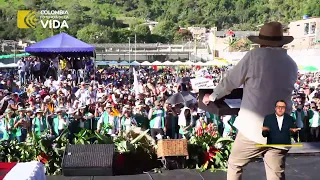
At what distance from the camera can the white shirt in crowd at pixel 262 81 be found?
3.20 metres

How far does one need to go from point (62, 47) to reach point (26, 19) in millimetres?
32796

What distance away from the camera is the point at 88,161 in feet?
17.6

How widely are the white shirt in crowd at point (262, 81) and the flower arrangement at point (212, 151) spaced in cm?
249

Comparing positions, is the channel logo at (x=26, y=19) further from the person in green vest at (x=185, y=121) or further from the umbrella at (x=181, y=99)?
the person in green vest at (x=185, y=121)

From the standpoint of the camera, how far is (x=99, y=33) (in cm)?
12744

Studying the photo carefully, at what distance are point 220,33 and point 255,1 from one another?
6242 cm

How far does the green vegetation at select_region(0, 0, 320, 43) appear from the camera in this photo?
129750 mm

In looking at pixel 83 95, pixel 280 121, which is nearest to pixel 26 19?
pixel 83 95

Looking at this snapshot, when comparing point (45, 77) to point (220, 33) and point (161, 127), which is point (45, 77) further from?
point (220, 33)

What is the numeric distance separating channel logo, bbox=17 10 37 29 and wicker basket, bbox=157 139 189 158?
43552mm

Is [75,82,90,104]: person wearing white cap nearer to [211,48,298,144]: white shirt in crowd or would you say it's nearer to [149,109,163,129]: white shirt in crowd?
[149,109,163,129]: white shirt in crowd

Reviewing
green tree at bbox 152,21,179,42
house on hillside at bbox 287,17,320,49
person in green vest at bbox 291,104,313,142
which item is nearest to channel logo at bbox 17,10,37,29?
person in green vest at bbox 291,104,313,142

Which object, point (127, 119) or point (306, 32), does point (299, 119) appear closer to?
point (127, 119)

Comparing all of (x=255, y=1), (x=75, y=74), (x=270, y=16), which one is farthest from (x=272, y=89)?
(x=255, y=1)
